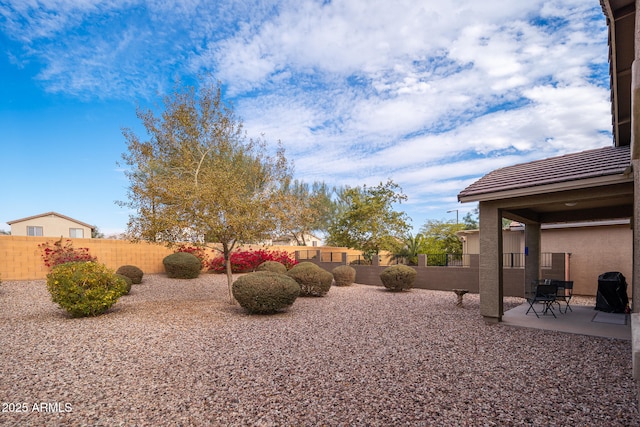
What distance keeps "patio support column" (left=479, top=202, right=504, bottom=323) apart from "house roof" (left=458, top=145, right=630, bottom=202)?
0.54 m

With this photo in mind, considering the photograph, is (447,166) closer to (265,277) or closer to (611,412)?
(265,277)

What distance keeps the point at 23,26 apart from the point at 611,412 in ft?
49.9

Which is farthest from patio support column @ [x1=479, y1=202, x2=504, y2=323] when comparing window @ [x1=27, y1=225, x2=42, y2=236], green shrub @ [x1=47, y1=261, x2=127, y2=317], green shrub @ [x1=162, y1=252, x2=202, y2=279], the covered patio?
window @ [x1=27, y1=225, x2=42, y2=236]

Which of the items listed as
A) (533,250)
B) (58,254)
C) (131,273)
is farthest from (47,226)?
(533,250)

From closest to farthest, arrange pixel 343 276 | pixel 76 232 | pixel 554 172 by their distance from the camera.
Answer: pixel 554 172, pixel 343 276, pixel 76 232

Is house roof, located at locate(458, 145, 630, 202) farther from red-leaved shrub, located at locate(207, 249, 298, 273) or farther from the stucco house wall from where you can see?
red-leaved shrub, located at locate(207, 249, 298, 273)

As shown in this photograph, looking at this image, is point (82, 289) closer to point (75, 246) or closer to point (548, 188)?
point (75, 246)

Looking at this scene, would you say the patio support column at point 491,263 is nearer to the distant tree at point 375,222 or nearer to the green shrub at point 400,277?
the green shrub at point 400,277

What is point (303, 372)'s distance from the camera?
15.9 ft

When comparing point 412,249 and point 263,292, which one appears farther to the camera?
point 412,249

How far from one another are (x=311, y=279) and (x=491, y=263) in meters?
6.18

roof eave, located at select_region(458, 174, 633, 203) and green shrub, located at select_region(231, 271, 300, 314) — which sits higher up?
roof eave, located at select_region(458, 174, 633, 203)

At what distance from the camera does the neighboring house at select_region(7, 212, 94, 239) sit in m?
26.0

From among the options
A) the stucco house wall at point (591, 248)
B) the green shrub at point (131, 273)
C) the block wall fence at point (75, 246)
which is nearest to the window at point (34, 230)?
the block wall fence at point (75, 246)
